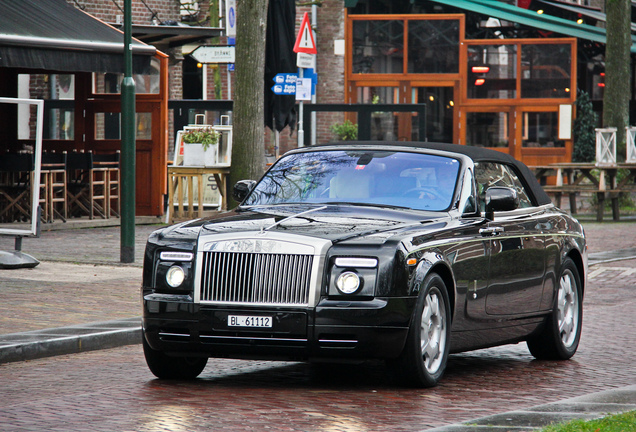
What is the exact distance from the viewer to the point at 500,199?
8.39m

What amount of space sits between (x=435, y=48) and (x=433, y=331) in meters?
28.5

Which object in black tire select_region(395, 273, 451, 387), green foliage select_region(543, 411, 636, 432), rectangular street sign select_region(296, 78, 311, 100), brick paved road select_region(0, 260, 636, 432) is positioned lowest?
brick paved road select_region(0, 260, 636, 432)

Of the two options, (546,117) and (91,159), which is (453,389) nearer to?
(91,159)

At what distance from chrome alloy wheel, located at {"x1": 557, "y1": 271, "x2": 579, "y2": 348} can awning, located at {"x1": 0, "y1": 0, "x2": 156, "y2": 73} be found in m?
10.2

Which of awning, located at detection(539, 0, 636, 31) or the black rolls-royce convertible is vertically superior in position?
awning, located at detection(539, 0, 636, 31)

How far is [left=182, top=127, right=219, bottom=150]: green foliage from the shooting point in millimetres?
20547

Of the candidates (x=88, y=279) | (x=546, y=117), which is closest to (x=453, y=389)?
(x=88, y=279)

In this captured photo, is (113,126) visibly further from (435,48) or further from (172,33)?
(435,48)

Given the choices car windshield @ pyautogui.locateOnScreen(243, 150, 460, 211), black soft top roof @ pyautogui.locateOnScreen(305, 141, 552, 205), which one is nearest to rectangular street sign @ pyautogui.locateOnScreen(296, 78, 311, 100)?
black soft top roof @ pyautogui.locateOnScreen(305, 141, 552, 205)

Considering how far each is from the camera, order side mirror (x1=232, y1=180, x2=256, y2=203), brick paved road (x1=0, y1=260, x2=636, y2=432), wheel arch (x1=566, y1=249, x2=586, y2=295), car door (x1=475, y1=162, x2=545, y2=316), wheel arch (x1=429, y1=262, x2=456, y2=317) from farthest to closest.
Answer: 1. wheel arch (x1=566, y1=249, x2=586, y2=295)
2. side mirror (x1=232, y1=180, x2=256, y2=203)
3. car door (x1=475, y1=162, x2=545, y2=316)
4. wheel arch (x1=429, y1=262, x2=456, y2=317)
5. brick paved road (x1=0, y1=260, x2=636, y2=432)

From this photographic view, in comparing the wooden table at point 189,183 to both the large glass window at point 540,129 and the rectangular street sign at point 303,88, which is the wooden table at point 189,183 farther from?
the large glass window at point 540,129

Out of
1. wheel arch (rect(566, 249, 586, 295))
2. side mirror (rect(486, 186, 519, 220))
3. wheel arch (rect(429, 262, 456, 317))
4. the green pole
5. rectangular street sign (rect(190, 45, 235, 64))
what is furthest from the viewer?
rectangular street sign (rect(190, 45, 235, 64))

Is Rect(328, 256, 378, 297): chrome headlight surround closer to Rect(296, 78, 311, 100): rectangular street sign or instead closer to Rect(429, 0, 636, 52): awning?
Rect(296, 78, 311, 100): rectangular street sign

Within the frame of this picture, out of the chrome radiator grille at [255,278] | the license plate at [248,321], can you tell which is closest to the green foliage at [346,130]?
the chrome radiator grille at [255,278]
